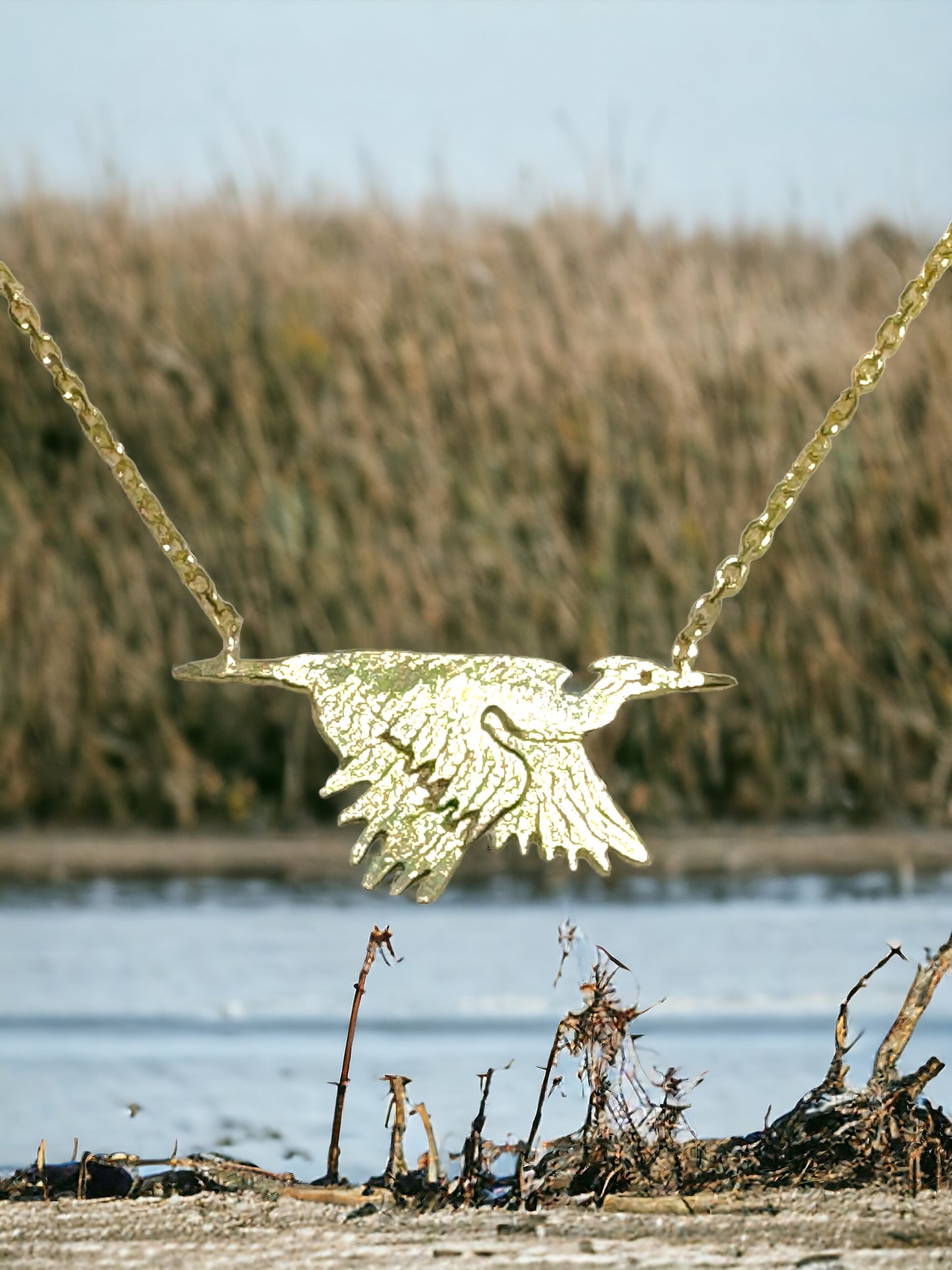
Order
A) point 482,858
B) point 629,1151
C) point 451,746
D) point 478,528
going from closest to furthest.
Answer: point 451,746
point 629,1151
point 482,858
point 478,528

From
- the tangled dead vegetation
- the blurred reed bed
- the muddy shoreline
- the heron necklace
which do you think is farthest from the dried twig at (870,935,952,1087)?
the blurred reed bed

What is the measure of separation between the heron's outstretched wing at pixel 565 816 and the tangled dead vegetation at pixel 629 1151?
0.10 m

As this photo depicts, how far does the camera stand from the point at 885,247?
125 inches

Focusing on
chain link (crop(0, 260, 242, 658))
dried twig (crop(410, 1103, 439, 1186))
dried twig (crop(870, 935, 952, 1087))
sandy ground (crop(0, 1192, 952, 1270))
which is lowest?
sandy ground (crop(0, 1192, 952, 1270))

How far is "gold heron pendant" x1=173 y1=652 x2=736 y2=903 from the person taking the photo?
1094mm

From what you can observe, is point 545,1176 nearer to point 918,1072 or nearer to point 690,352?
point 918,1072

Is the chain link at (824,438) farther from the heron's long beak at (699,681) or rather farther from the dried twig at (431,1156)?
the dried twig at (431,1156)

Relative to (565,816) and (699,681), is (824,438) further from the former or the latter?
(565,816)

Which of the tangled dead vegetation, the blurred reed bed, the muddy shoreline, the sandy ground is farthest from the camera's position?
the blurred reed bed

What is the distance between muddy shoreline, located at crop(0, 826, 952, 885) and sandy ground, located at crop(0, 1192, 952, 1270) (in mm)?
1397

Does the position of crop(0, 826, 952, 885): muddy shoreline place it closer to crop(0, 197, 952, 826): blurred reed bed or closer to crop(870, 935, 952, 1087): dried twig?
crop(0, 197, 952, 826): blurred reed bed

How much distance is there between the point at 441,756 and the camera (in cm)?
110

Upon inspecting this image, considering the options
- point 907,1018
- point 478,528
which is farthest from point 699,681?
point 478,528

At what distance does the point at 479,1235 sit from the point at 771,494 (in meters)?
0.58
